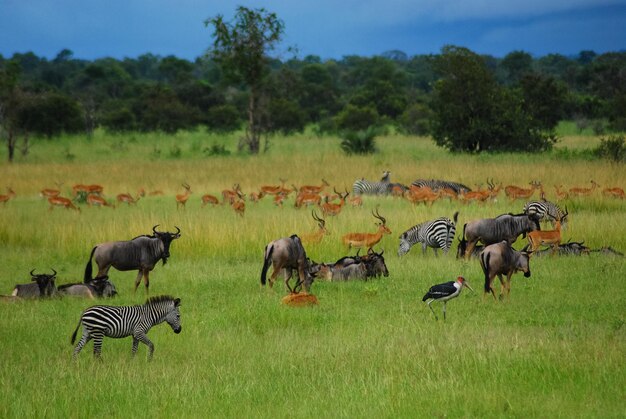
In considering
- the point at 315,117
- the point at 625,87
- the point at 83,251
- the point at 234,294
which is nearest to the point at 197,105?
the point at 315,117

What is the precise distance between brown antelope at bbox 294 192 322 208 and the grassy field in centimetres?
84

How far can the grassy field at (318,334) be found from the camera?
7.51 metres

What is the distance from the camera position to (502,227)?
15.2 m

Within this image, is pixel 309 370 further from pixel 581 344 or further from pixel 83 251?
pixel 83 251

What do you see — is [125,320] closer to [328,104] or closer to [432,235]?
[432,235]

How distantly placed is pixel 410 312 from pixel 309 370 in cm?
307

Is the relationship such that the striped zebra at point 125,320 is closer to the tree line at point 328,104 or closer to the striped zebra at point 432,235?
the striped zebra at point 432,235

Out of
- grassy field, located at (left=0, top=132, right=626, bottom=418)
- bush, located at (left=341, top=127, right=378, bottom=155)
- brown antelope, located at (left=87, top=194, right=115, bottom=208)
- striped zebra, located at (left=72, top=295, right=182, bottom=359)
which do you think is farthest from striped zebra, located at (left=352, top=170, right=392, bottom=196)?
striped zebra, located at (left=72, top=295, right=182, bottom=359)

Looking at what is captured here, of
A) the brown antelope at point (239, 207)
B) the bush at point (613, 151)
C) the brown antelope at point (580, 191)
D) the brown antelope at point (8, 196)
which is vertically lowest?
the brown antelope at point (8, 196)

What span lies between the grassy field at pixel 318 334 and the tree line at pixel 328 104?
54.5ft

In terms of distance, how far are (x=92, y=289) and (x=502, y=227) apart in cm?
730

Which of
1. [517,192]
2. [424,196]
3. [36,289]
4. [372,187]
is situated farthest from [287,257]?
[372,187]

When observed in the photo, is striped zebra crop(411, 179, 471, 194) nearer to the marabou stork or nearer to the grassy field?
the grassy field

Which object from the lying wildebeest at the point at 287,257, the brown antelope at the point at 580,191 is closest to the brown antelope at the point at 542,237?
the lying wildebeest at the point at 287,257
